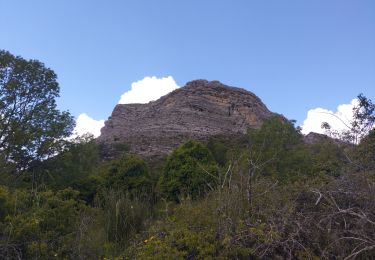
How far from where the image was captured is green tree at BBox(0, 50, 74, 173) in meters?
25.1

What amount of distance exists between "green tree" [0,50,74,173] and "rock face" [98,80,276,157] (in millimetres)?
22938

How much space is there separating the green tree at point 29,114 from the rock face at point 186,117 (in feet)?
75.3

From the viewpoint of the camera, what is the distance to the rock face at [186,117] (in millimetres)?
54312

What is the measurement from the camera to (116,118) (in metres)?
71.2

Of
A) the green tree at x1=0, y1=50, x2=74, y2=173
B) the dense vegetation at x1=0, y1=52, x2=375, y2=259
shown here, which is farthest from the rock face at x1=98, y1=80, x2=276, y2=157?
the dense vegetation at x1=0, y1=52, x2=375, y2=259

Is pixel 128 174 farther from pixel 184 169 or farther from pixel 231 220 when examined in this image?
pixel 231 220

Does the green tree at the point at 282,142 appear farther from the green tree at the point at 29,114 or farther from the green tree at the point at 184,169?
the green tree at the point at 29,114

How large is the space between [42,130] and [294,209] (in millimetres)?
22635

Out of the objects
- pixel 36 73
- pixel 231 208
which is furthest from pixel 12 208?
pixel 36 73

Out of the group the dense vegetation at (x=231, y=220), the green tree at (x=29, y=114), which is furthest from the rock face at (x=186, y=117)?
the dense vegetation at (x=231, y=220)

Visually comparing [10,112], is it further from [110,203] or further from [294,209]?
[294,209]

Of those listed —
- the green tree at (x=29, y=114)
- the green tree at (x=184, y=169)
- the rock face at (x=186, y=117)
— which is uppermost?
the rock face at (x=186, y=117)

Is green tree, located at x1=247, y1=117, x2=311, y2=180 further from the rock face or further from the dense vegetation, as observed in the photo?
the rock face

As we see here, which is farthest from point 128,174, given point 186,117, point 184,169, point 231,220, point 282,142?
point 186,117
